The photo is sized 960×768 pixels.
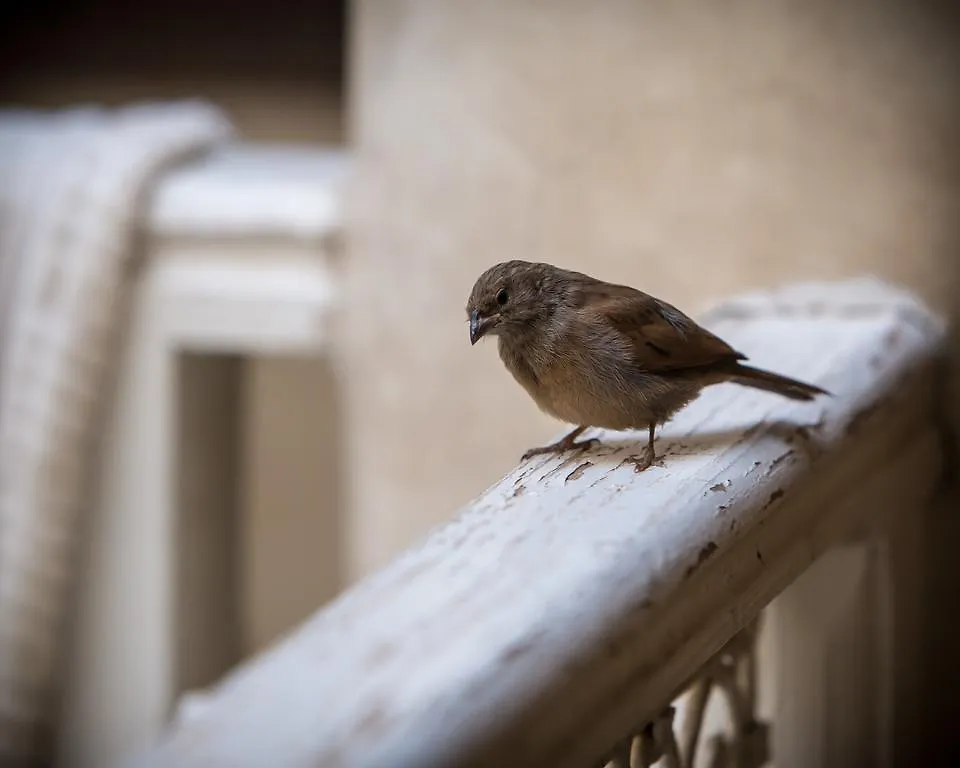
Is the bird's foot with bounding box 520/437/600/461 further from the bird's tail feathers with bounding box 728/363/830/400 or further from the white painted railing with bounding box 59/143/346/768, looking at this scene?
the white painted railing with bounding box 59/143/346/768

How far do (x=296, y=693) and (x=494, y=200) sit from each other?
95cm

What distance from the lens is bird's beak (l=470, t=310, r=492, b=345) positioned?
66cm

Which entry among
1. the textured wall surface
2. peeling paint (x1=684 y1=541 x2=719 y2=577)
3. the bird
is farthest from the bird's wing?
the textured wall surface

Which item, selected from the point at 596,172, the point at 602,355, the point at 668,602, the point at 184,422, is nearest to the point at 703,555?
the point at 668,602

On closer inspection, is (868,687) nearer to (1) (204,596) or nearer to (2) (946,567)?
(2) (946,567)

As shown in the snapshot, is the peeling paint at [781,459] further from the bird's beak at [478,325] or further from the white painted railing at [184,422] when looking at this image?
the white painted railing at [184,422]

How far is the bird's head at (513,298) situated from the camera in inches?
26.6

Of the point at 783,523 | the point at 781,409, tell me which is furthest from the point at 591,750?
the point at 781,409

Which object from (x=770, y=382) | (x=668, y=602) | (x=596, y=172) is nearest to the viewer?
(x=668, y=602)

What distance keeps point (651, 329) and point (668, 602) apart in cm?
21

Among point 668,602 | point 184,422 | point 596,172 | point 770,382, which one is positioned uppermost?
point 596,172

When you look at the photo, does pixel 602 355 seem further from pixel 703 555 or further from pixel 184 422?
pixel 184 422

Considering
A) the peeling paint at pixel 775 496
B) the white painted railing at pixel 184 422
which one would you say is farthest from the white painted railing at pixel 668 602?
the white painted railing at pixel 184 422

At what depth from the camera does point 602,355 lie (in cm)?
75
